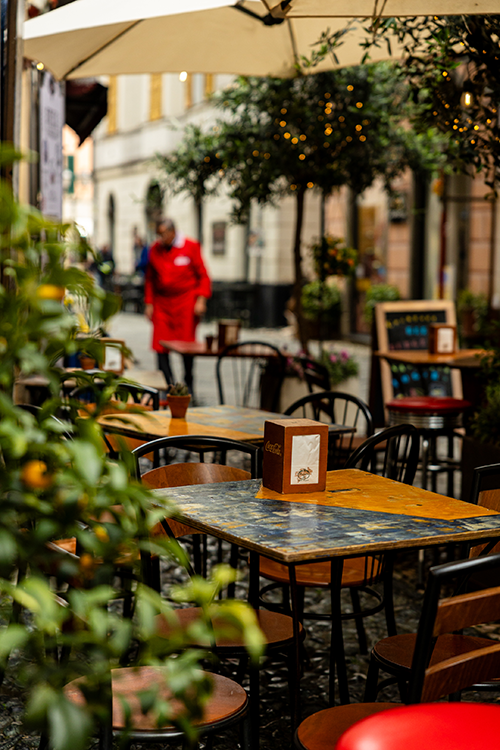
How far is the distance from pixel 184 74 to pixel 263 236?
1639 cm

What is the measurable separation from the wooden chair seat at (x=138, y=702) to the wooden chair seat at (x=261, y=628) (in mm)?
171

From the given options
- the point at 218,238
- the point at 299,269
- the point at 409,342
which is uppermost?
the point at 218,238

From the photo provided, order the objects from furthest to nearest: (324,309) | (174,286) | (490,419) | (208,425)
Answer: (324,309)
(174,286)
(490,419)
(208,425)

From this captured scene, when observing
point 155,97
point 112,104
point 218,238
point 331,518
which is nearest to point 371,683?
point 331,518

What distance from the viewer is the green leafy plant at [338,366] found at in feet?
26.4

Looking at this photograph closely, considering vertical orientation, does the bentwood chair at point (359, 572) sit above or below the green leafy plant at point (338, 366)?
below

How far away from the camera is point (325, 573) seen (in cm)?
325

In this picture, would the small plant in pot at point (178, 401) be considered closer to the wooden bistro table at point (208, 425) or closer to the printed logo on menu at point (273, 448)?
the wooden bistro table at point (208, 425)

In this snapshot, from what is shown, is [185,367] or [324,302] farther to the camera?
Result: [324,302]

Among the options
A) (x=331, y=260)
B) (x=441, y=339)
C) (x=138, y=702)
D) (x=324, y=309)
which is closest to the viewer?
(x=138, y=702)

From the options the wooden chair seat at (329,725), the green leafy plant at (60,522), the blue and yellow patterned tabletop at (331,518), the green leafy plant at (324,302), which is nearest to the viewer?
the green leafy plant at (60,522)

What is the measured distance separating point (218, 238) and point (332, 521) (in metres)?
22.4

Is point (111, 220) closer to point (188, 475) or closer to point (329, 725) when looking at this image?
point (188, 475)

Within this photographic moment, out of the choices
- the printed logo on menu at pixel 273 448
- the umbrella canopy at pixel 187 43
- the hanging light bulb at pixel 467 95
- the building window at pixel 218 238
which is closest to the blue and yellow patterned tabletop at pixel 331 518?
the printed logo on menu at pixel 273 448
